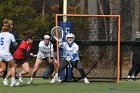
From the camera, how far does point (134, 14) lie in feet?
137

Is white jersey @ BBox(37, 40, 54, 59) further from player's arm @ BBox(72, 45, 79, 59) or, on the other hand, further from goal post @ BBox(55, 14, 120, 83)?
goal post @ BBox(55, 14, 120, 83)

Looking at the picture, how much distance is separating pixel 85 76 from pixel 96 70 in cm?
126

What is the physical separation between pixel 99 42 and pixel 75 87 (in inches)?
115

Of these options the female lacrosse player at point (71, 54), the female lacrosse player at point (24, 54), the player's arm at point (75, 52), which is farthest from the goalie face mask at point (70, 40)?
the female lacrosse player at point (24, 54)

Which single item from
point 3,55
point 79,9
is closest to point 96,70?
point 3,55

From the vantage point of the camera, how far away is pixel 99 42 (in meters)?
20.1

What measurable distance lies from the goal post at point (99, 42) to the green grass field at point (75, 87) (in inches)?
36.4

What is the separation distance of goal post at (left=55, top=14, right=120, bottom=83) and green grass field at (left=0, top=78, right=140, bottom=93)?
924mm

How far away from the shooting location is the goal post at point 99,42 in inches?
787

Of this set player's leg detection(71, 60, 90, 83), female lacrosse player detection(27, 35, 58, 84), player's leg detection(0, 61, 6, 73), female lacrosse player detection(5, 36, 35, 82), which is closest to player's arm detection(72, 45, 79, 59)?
player's leg detection(71, 60, 90, 83)

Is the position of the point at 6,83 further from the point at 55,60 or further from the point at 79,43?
the point at 79,43

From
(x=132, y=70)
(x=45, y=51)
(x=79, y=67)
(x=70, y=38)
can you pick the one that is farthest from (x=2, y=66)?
(x=132, y=70)

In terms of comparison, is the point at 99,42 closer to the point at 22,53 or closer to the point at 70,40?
the point at 70,40

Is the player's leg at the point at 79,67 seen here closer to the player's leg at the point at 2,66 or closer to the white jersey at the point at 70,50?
the white jersey at the point at 70,50
